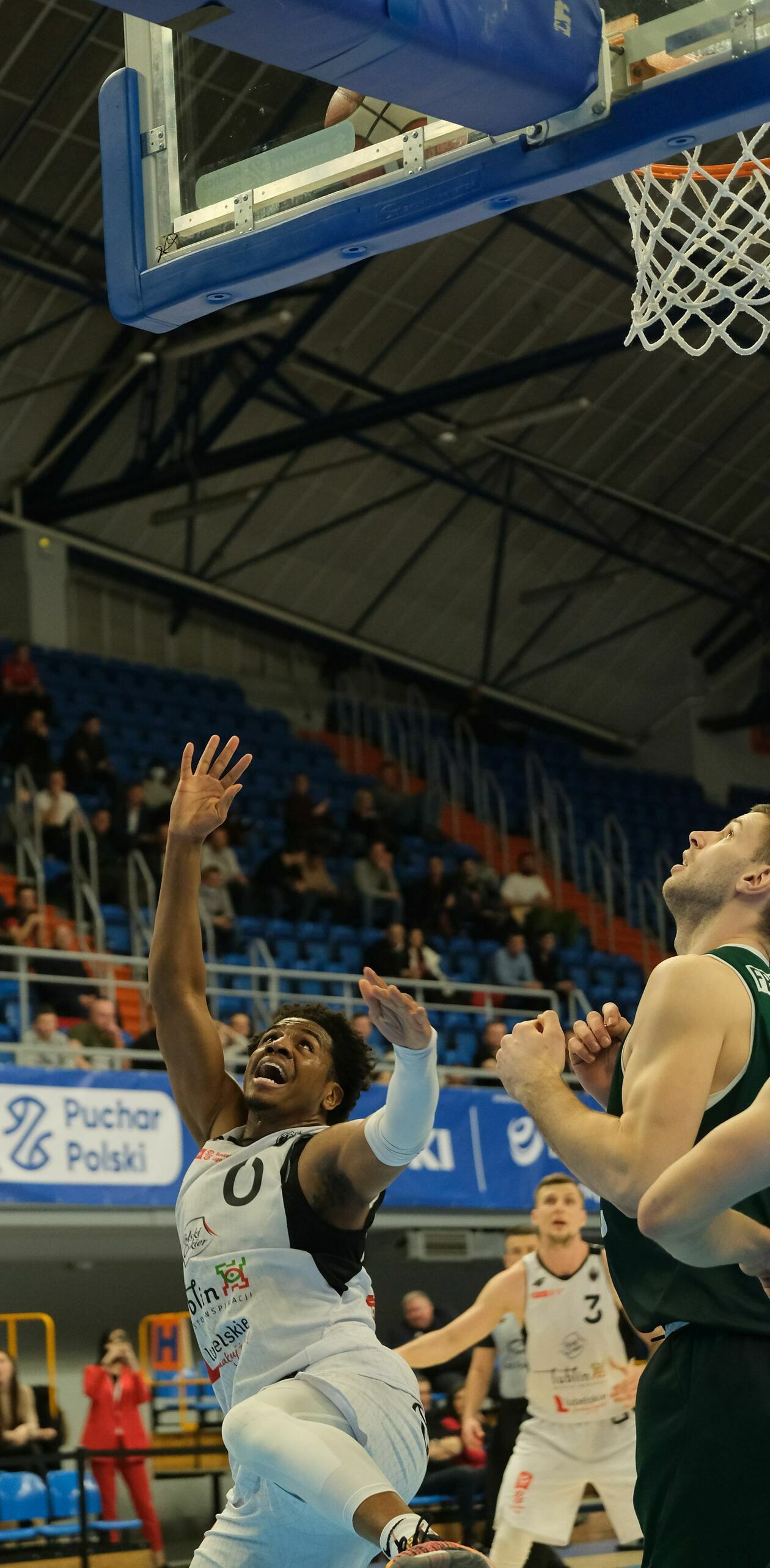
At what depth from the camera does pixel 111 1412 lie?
1205 centimetres

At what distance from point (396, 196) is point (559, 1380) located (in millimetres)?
5458

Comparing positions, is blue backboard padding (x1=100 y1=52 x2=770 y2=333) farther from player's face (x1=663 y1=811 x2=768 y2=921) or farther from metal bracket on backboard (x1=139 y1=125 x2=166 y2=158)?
player's face (x1=663 y1=811 x2=768 y2=921)

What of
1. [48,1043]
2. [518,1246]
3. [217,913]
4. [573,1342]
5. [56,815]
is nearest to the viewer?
[573,1342]

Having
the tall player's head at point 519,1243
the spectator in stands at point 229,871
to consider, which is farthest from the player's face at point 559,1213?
the spectator in stands at point 229,871

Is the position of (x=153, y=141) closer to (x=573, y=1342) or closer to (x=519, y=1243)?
(x=573, y=1342)

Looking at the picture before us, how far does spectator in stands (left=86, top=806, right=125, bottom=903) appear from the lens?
55.6ft

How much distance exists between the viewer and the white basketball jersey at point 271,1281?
4.34 metres

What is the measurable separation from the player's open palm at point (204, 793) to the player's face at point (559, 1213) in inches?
165

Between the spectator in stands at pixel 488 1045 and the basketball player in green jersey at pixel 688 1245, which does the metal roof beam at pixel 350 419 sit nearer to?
the spectator in stands at pixel 488 1045

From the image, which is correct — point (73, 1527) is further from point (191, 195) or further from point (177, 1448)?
point (191, 195)

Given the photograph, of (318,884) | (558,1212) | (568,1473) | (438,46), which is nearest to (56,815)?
(318,884)

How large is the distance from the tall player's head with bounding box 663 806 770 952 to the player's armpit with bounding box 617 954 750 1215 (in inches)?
11.2

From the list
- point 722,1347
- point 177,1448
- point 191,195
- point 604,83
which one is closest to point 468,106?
point 604,83

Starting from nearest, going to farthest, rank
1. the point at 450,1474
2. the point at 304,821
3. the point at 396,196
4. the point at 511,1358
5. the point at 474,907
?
1. the point at 396,196
2. the point at 511,1358
3. the point at 450,1474
4. the point at 304,821
5. the point at 474,907
